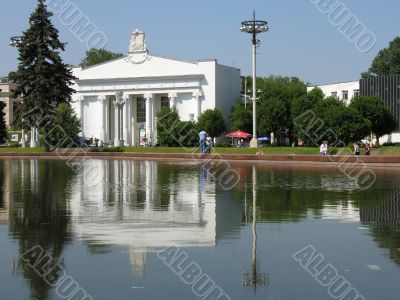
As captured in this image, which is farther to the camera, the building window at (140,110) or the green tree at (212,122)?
Result: the building window at (140,110)

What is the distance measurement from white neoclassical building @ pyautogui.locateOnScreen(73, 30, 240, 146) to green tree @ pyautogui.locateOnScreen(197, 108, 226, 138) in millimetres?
3085

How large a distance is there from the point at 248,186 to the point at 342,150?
1001 inches

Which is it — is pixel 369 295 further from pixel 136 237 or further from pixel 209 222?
pixel 209 222

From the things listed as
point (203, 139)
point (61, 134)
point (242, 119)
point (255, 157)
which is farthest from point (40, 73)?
point (242, 119)

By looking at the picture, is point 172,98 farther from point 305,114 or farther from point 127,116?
point 305,114

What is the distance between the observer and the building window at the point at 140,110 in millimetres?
82188

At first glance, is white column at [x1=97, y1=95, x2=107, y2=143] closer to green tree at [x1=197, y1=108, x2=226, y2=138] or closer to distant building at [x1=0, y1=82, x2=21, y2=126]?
green tree at [x1=197, y1=108, x2=226, y2=138]

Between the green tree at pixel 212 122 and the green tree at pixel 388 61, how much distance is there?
47338 millimetres

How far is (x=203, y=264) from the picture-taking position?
727 cm

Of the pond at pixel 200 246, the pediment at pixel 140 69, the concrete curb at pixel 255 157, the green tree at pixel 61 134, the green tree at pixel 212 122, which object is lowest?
the pond at pixel 200 246

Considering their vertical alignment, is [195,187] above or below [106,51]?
below

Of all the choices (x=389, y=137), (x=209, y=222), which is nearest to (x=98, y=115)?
(x=389, y=137)

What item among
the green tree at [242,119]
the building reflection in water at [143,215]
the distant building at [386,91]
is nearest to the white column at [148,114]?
the green tree at [242,119]

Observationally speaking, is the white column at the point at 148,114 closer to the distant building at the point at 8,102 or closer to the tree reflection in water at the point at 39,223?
the distant building at the point at 8,102
